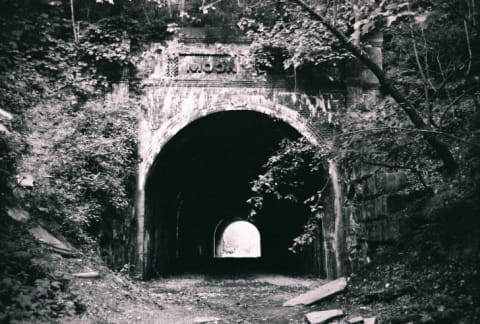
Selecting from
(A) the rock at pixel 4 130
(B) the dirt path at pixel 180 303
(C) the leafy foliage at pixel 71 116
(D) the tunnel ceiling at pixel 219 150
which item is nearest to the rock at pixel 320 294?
(B) the dirt path at pixel 180 303

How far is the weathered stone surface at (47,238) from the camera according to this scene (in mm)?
6004

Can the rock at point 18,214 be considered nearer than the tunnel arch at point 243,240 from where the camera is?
Yes

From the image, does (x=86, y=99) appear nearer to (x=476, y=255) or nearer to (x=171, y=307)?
(x=171, y=307)

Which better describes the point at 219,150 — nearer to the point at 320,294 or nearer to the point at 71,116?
the point at 71,116

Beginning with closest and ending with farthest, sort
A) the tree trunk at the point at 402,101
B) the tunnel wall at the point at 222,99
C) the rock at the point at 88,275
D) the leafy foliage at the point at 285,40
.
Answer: the tree trunk at the point at 402,101 < the rock at the point at 88,275 < the leafy foliage at the point at 285,40 < the tunnel wall at the point at 222,99

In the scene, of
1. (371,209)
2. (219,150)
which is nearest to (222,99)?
(219,150)

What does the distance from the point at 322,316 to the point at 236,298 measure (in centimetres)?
252

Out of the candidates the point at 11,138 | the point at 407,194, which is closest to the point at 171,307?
the point at 11,138

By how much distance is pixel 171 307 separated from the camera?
6.34 m

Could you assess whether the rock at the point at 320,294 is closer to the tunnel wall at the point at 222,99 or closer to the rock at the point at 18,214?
the tunnel wall at the point at 222,99

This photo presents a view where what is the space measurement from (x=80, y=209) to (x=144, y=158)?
2.01m

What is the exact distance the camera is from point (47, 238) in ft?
20.3

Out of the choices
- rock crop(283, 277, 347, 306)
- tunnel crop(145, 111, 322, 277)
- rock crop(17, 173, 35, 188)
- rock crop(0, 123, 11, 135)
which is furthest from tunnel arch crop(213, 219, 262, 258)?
rock crop(0, 123, 11, 135)

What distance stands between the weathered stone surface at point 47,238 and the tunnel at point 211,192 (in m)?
2.57
